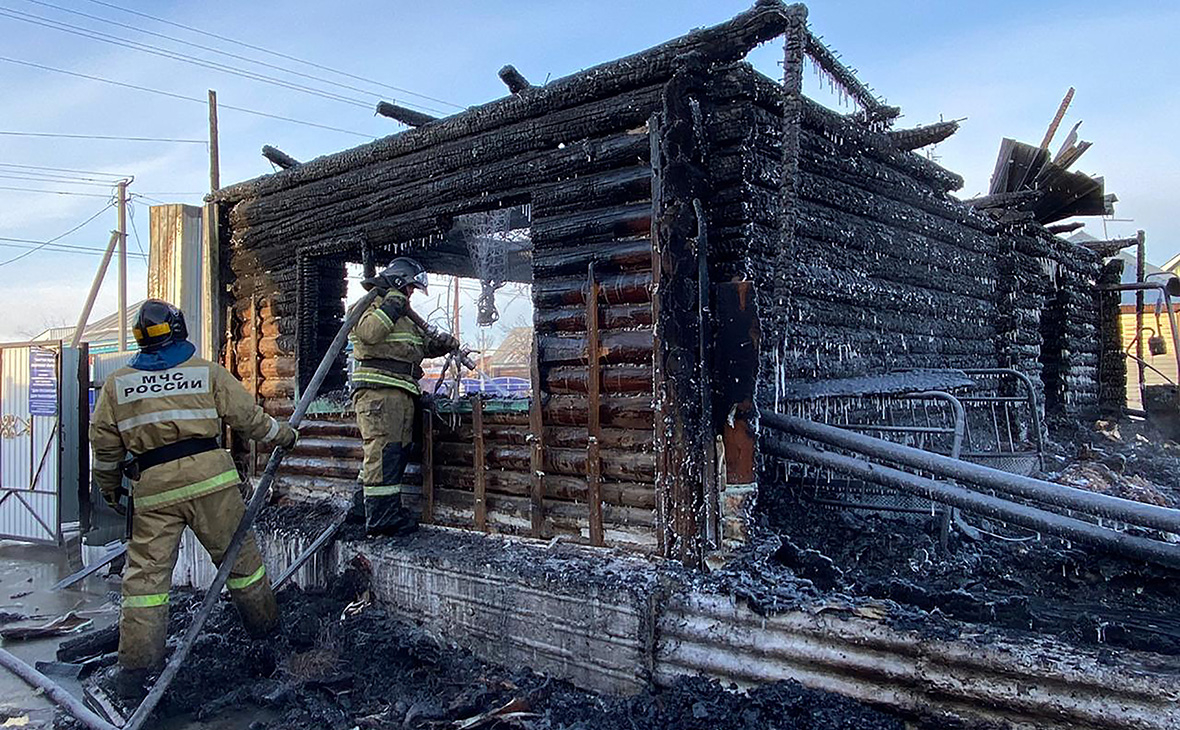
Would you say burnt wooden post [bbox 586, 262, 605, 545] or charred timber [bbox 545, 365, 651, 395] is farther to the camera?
burnt wooden post [bbox 586, 262, 605, 545]

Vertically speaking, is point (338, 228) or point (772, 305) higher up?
point (338, 228)

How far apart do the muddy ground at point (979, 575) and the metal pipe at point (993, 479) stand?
0.59 metres

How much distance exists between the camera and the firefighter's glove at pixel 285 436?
15.7 ft

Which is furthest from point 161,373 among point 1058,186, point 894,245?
point 1058,186

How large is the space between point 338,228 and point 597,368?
330 cm

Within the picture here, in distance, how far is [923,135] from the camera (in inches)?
219

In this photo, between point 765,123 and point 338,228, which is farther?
point 338,228

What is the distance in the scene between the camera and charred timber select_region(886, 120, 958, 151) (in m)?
5.50

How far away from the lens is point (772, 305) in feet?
13.8

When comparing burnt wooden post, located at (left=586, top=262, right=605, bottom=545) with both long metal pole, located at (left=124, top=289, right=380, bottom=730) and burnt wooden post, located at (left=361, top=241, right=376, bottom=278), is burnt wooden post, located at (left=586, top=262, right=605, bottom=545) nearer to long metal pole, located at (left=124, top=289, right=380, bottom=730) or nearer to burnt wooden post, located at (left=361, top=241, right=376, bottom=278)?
long metal pole, located at (left=124, top=289, right=380, bottom=730)

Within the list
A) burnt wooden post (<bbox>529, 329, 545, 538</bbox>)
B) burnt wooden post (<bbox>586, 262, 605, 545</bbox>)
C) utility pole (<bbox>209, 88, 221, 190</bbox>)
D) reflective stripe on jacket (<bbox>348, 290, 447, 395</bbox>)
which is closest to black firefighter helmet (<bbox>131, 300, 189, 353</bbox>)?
reflective stripe on jacket (<bbox>348, 290, 447, 395</bbox>)

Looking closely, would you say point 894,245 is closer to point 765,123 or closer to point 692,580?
point 765,123

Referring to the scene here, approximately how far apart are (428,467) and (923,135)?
4.52 meters

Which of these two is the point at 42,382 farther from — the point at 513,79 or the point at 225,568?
the point at 513,79
